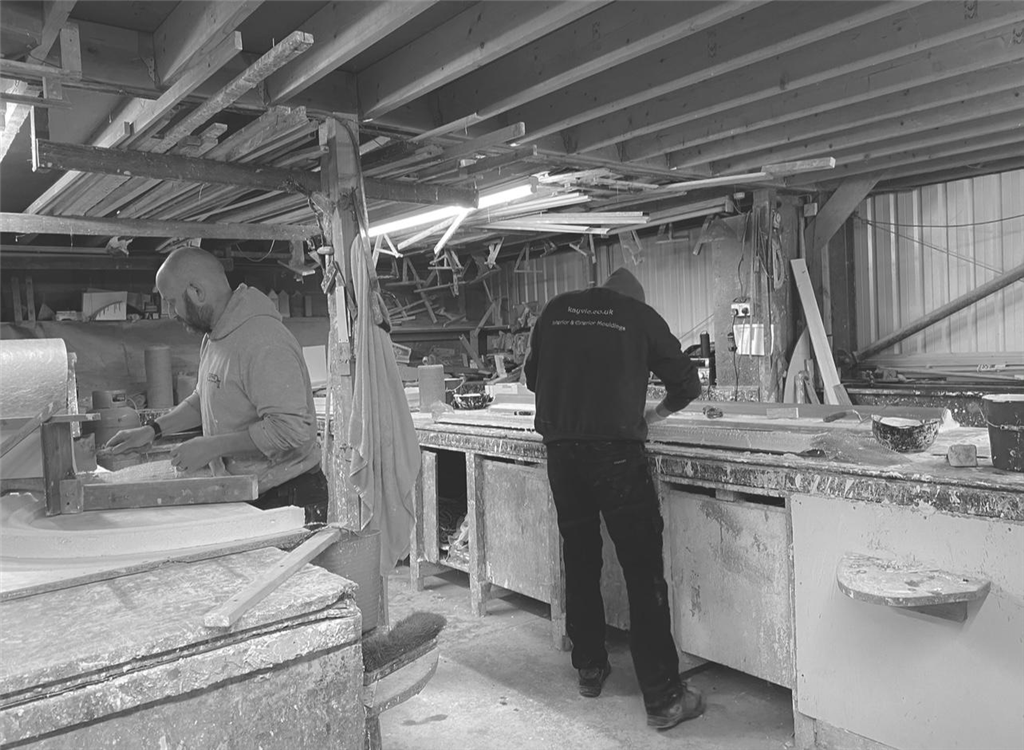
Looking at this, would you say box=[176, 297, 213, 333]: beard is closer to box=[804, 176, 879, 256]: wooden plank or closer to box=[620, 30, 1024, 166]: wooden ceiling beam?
box=[620, 30, 1024, 166]: wooden ceiling beam

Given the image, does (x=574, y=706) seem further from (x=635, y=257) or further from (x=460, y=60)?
(x=635, y=257)

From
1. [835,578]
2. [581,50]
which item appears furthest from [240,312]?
[835,578]

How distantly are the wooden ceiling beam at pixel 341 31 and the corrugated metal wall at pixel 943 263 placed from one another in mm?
4753

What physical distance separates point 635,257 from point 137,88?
4.77 meters

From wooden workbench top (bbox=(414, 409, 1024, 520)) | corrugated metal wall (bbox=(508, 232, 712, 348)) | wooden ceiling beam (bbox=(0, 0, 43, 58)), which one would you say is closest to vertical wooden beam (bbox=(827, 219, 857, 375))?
A: corrugated metal wall (bbox=(508, 232, 712, 348))

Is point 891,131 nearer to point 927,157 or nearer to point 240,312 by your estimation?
point 927,157

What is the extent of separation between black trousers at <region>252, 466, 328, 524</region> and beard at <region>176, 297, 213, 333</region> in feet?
2.18

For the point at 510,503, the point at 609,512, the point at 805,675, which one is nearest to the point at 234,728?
the point at 609,512

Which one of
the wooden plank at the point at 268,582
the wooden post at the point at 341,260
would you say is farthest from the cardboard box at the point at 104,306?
the wooden plank at the point at 268,582

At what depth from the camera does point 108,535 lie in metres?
1.86

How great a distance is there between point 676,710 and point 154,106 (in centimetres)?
320

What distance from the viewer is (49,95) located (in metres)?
2.92

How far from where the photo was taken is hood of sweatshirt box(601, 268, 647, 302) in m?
3.21

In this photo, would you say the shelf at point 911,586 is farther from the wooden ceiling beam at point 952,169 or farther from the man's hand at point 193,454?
the wooden ceiling beam at point 952,169
